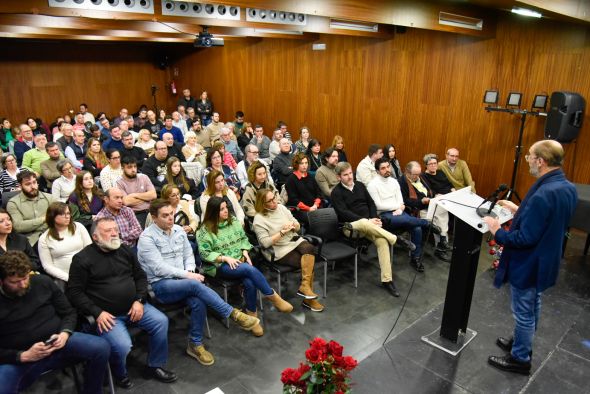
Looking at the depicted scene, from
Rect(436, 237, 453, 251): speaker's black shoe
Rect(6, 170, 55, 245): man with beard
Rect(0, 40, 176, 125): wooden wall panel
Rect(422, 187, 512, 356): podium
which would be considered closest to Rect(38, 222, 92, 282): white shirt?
Rect(6, 170, 55, 245): man with beard

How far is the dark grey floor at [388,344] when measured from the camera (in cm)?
281

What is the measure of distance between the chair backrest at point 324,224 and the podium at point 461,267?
1.42 metres

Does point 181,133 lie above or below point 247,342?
above

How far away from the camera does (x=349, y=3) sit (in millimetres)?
4613

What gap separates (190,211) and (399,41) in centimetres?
464

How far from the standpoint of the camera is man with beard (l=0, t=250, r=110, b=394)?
247cm

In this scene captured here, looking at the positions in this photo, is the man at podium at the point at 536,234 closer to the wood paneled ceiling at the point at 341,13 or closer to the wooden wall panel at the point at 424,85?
the wood paneled ceiling at the point at 341,13

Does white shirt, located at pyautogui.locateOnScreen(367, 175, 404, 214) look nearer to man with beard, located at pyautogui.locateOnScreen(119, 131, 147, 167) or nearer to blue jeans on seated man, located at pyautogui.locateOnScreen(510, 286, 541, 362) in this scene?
blue jeans on seated man, located at pyautogui.locateOnScreen(510, 286, 541, 362)

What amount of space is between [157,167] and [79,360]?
2.85 meters

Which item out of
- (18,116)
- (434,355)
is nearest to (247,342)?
(434,355)

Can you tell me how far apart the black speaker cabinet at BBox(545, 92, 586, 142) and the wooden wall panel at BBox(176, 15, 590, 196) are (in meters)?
0.37

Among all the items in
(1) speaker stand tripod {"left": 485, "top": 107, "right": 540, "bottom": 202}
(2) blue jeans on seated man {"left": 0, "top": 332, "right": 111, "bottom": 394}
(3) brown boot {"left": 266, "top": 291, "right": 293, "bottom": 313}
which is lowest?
(3) brown boot {"left": 266, "top": 291, "right": 293, "bottom": 313}

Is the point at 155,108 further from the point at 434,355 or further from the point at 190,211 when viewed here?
the point at 434,355

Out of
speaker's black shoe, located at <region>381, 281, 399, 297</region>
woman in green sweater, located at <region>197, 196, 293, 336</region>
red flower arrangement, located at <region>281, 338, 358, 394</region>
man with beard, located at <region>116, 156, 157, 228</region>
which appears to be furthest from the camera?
man with beard, located at <region>116, 156, 157, 228</region>
